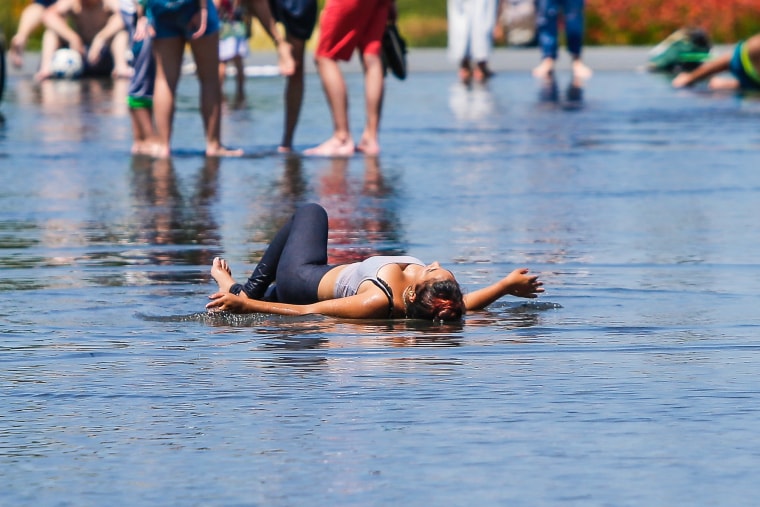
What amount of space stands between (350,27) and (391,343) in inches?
276

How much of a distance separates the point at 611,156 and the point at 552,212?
137 inches

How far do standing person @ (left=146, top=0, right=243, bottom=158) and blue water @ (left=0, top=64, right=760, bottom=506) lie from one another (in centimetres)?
34

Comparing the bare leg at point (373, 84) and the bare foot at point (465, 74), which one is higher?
the bare leg at point (373, 84)

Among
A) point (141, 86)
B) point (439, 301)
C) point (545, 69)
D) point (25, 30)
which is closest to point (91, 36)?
point (25, 30)

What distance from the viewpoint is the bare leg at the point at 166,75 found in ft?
44.2

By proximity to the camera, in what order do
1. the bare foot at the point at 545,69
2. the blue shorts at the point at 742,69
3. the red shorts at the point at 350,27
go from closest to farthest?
the blue shorts at the point at 742,69 → the red shorts at the point at 350,27 → the bare foot at the point at 545,69

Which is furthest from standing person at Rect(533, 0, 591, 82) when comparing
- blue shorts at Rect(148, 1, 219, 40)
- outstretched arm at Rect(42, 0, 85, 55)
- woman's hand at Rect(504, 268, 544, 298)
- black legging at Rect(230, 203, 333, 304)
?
woman's hand at Rect(504, 268, 544, 298)

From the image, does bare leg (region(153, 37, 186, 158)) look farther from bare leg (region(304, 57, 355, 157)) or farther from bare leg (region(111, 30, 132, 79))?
bare leg (region(111, 30, 132, 79))

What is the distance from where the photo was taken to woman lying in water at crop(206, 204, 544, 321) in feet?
24.7

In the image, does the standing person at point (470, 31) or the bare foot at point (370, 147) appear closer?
the bare foot at point (370, 147)

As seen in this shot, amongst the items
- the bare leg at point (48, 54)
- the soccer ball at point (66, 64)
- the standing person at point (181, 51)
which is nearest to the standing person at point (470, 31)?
the soccer ball at point (66, 64)

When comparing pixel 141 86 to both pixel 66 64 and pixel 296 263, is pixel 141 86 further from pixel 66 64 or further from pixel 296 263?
pixel 66 64

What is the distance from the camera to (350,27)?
13.9 metres

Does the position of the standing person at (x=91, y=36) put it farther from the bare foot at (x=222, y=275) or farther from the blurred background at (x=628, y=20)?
the bare foot at (x=222, y=275)
